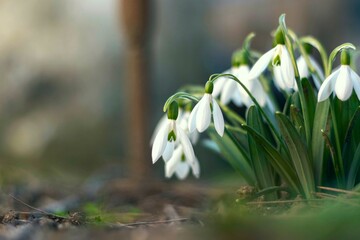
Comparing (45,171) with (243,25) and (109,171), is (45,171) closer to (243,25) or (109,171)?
(109,171)

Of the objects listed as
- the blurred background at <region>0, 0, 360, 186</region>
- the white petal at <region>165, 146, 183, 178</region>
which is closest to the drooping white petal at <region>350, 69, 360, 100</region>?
the white petal at <region>165, 146, 183, 178</region>

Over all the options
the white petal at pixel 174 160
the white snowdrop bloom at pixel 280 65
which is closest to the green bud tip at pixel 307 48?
the white snowdrop bloom at pixel 280 65

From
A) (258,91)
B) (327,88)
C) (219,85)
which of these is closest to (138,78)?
(219,85)

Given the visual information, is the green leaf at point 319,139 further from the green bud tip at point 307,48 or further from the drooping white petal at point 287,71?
the green bud tip at point 307,48

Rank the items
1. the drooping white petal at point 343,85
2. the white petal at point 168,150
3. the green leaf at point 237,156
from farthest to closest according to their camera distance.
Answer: the green leaf at point 237,156 → the white petal at point 168,150 → the drooping white petal at point 343,85

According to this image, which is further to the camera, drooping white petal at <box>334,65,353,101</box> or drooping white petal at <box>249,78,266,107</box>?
drooping white petal at <box>249,78,266,107</box>

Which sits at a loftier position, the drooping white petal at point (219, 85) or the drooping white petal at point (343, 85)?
the drooping white petal at point (219, 85)

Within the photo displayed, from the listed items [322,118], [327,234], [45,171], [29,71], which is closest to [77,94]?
[29,71]

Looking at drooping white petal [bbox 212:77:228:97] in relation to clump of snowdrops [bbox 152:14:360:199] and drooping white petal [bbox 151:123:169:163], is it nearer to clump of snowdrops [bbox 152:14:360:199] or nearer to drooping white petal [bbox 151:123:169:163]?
clump of snowdrops [bbox 152:14:360:199]

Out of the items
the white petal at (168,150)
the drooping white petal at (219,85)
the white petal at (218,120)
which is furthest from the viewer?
the drooping white petal at (219,85)
